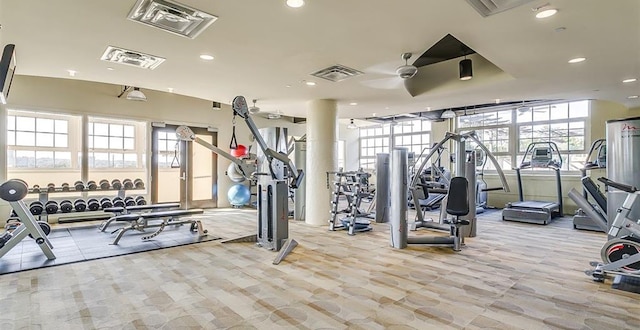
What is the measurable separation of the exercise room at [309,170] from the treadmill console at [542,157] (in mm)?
93

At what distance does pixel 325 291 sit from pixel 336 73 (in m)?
3.17

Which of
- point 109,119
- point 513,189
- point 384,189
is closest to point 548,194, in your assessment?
point 513,189

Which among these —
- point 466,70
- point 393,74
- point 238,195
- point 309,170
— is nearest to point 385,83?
point 393,74

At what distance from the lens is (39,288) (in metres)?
3.18

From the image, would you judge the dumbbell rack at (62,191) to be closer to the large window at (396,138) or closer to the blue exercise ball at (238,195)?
the blue exercise ball at (238,195)

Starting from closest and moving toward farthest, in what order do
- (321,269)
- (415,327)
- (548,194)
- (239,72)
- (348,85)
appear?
(415,327), (321,269), (239,72), (348,85), (548,194)

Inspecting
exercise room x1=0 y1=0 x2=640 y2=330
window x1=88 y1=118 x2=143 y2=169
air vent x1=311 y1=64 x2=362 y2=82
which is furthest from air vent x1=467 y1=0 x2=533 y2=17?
window x1=88 y1=118 x2=143 y2=169

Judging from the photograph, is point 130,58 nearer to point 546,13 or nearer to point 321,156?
point 321,156

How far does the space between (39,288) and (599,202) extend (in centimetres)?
665

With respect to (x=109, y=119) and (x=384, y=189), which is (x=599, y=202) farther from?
(x=109, y=119)

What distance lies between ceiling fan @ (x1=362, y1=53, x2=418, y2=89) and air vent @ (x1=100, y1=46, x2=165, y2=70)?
3.02 m

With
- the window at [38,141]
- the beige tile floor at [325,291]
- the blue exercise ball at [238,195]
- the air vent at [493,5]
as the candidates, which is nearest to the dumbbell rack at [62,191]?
the window at [38,141]

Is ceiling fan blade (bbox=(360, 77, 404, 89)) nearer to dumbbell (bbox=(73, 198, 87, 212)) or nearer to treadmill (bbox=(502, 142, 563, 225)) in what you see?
treadmill (bbox=(502, 142, 563, 225))

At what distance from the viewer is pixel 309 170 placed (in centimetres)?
689
